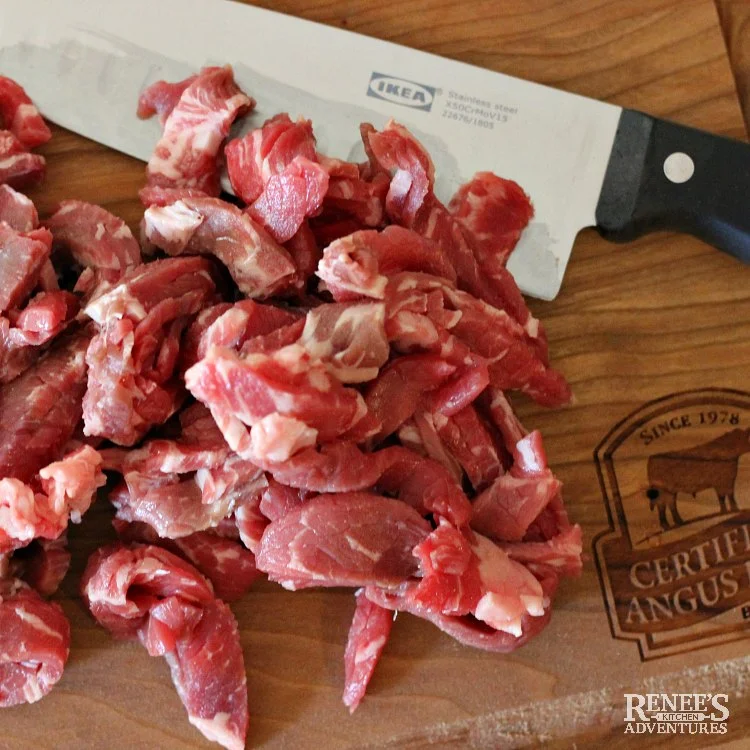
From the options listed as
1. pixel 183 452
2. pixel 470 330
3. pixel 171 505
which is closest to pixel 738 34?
pixel 470 330

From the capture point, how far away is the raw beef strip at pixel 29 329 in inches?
79.4

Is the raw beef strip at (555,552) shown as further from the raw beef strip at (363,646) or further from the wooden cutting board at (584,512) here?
the raw beef strip at (363,646)

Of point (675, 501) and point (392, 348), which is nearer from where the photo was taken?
point (392, 348)

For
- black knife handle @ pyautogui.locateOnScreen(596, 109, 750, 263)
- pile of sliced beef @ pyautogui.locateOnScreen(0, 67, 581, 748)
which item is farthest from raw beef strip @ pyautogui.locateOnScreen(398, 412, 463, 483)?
black knife handle @ pyautogui.locateOnScreen(596, 109, 750, 263)

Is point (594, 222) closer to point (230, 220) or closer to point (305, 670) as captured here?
point (230, 220)

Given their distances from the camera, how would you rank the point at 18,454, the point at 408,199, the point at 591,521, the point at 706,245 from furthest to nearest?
1. the point at 706,245
2. the point at 591,521
3. the point at 408,199
4. the point at 18,454

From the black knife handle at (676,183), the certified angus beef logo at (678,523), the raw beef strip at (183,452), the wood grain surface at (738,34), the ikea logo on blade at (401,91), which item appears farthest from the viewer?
the wood grain surface at (738,34)

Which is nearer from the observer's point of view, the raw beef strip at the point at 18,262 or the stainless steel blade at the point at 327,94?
the raw beef strip at the point at 18,262

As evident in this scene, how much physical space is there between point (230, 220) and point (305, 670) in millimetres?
1301

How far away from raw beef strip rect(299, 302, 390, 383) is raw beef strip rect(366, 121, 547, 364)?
38 cm

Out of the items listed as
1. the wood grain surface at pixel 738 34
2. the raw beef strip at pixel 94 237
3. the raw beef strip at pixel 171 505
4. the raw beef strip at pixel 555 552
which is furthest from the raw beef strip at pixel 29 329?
the wood grain surface at pixel 738 34

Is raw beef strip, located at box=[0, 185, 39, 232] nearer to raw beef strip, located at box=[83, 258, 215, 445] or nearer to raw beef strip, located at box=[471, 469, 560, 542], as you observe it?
raw beef strip, located at box=[83, 258, 215, 445]

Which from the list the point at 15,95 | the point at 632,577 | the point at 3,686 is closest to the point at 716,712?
the point at 632,577

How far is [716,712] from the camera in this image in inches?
87.0
